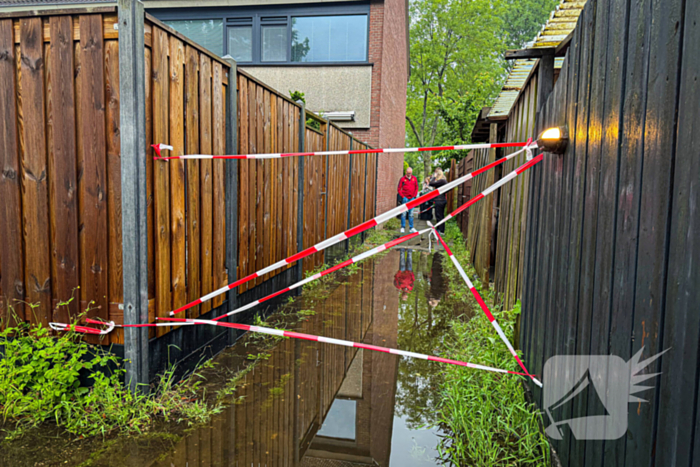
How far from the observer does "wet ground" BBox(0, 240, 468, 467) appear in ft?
9.64

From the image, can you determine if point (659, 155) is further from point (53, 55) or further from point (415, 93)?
point (415, 93)

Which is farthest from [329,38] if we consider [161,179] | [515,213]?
[161,179]

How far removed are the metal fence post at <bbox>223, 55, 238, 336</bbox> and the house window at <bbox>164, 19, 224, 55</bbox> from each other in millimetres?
12290

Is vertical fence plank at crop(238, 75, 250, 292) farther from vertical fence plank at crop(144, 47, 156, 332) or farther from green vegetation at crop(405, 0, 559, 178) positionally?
green vegetation at crop(405, 0, 559, 178)

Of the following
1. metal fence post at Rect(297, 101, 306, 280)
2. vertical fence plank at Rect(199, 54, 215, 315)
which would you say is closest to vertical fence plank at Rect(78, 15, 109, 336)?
vertical fence plank at Rect(199, 54, 215, 315)

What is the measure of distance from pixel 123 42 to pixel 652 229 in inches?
124

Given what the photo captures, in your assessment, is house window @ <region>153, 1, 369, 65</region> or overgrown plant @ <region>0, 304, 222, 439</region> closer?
overgrown plant @ <region>0, 304, 222, 439</region>

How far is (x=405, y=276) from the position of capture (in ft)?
28.5

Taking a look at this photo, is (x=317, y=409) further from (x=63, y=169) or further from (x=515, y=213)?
(x=515, y=213)

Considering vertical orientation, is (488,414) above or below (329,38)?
below

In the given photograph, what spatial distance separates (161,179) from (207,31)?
1399cm

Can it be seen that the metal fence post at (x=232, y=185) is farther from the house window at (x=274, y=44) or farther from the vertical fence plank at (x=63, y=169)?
the house window at (x=274, y=44)

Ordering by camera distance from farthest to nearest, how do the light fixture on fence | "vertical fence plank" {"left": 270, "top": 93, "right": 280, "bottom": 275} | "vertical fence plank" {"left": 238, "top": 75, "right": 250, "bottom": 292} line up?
"vertical fence plank" {"left": 270, "top": 93, "right": 280, "bottom": 275}
"vertical fence plank" {"left": 238, "top": 75, "right": 250, "bottom": 292}
the light fixture on fence

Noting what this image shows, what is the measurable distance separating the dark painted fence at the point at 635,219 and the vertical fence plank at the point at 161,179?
2.59m
